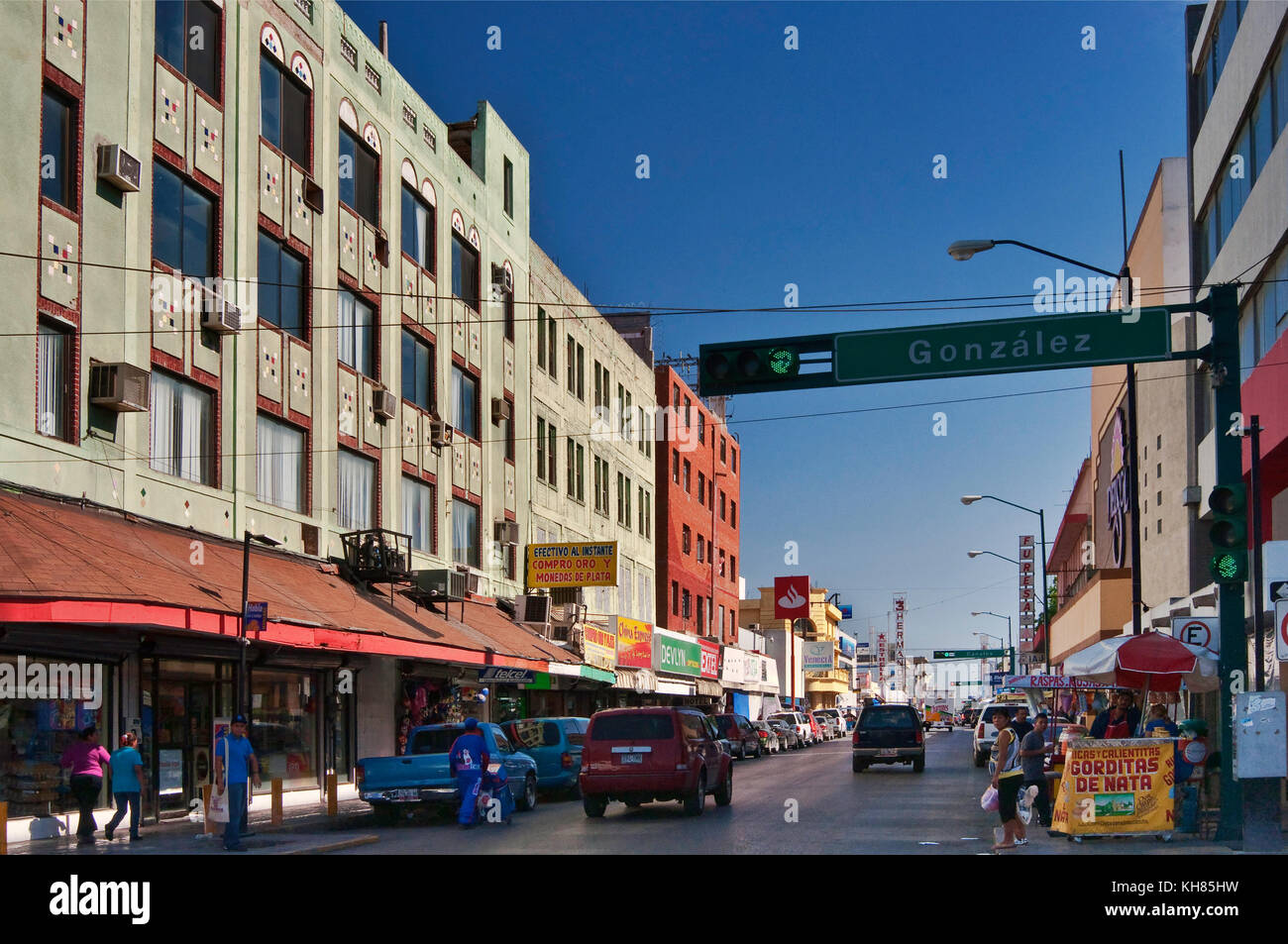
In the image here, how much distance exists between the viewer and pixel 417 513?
3275 centimetres

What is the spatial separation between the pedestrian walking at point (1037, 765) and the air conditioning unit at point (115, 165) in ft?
48.9

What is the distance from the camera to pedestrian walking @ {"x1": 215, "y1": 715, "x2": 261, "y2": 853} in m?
17.0

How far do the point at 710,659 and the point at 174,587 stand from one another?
44.4 m

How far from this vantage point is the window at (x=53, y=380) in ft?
63.2

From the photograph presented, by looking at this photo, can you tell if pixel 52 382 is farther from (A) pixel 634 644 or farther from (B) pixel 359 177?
(A) pixel 634 644

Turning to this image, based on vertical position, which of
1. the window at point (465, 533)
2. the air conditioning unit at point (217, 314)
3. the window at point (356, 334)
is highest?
the window at point (356, 334)

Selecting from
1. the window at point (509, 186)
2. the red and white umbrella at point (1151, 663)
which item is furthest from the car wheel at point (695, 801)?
the window at point (509, 186)

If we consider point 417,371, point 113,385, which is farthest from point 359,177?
point 113,385

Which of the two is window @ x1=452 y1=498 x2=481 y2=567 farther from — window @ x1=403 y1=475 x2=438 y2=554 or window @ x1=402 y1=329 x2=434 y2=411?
window @ x1=402 y1=329 x2=434 y2=411

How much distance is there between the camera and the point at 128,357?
69.1 ft

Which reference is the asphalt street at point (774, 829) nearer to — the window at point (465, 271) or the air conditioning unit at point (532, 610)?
the air conditioning unit at point (532, 610)
